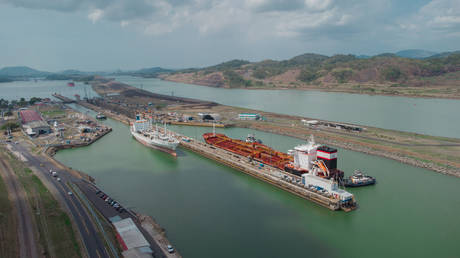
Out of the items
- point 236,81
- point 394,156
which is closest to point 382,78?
point 236,81

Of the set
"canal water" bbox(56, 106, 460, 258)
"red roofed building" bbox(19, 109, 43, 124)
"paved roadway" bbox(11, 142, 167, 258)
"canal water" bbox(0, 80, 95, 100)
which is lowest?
"canal water" bbox(56, 106, 460, 258)

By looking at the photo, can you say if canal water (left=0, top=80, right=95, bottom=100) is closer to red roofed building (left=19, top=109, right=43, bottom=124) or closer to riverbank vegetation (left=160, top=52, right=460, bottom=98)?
red roofed building (left=19, top=109, right=43, bottom=124)

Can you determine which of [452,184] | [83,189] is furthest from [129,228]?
[452,184]

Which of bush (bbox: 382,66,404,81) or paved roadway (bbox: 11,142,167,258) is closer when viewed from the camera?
paved roadway (bbox: 11,142,167,258)

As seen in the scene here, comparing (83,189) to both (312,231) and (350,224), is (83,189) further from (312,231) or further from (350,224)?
(350,224)

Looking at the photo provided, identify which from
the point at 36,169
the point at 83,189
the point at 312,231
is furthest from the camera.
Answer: the point at 36,169

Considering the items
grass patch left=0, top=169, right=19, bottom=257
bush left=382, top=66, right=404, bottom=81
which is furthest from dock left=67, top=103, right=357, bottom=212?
bush left=382, top=66, right=404, bottom=81

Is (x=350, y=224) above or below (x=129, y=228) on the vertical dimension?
below

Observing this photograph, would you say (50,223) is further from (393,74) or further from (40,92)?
(40,92)

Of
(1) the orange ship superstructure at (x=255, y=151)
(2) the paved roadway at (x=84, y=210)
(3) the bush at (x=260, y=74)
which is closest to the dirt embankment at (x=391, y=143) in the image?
(1) the orange ship superstructure at (x=255, y=151)
